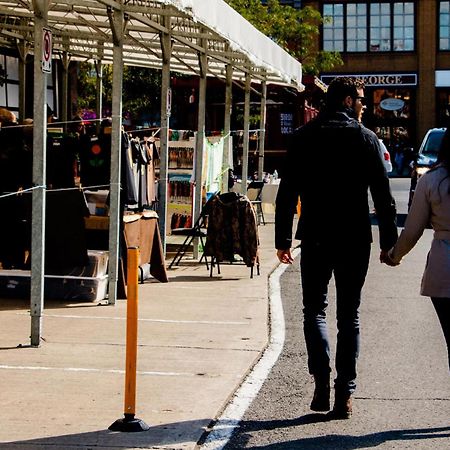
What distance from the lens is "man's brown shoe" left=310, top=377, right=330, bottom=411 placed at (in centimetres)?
726

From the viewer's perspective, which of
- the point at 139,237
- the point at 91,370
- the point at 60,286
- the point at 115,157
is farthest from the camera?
the point at 139,237

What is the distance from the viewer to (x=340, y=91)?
289 inches

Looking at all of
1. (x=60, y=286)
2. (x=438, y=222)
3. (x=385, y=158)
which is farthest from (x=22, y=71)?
(x=438, y=222)

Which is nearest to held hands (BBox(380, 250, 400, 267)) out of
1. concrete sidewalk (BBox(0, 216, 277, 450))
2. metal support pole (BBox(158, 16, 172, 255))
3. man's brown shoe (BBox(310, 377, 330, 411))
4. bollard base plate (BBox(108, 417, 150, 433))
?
man's brown shoe (BBox(310, 377, 330, 411))

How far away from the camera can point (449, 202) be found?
6.52 metres

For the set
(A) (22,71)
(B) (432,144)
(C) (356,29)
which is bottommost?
(B) (432,144)

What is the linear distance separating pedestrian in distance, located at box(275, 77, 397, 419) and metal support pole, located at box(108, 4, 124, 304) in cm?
459

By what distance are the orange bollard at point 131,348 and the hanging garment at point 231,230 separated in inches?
321

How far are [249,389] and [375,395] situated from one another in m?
0.86

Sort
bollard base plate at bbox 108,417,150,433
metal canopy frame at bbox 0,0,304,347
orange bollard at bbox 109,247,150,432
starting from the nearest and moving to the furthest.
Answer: orange bollard at bbox 109,247,150,432 → bollard base plate at bbox 108,417,150,433 → metal canopy frame at bbox 0,0,304,347

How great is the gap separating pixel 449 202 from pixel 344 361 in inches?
50.8

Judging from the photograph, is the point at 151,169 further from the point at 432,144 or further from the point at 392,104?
the point at 392,104

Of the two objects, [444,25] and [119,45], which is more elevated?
[444,25]

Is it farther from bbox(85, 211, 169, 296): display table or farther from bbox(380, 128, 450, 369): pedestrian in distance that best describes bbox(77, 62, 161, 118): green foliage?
bbox(380, 128, 450, 369): pedestrian in distance
